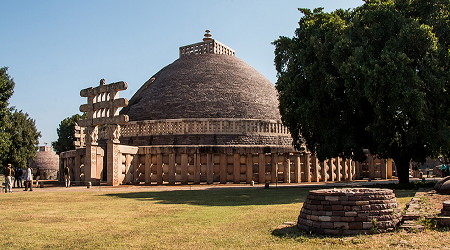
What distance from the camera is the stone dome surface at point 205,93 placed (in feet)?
85.7

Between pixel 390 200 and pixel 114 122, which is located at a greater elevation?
pixel 114 122

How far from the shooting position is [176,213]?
305 inches

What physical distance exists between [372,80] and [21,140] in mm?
35276

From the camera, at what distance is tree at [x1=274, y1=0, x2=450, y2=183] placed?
12.2m

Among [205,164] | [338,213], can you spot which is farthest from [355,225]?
[205,164]

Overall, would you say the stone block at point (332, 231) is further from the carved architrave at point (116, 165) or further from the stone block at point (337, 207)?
the carved architrave at point (116, 165)

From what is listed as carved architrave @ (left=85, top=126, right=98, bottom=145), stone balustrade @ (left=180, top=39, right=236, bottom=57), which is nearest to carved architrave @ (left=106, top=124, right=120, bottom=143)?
carved architrave @ (left=85, top=126, right=98, bottom=145)

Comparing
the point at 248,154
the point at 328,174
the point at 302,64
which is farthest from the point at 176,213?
the point at 328,174

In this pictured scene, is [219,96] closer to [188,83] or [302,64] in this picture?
[188,83]

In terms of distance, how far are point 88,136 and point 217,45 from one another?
62.3ft

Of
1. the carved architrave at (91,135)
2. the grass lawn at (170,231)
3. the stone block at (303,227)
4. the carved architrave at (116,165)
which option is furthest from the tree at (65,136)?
the stone block at (303,227)

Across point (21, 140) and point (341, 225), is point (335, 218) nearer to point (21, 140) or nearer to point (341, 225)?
point (341, 225)

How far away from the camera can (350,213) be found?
202 inches

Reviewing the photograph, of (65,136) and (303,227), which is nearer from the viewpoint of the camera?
(303,227)
